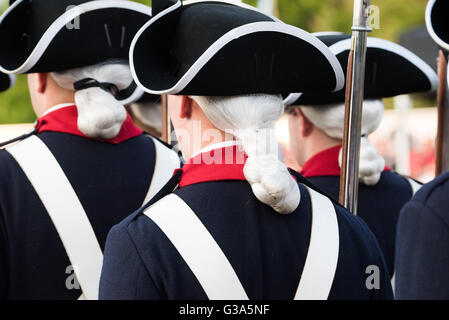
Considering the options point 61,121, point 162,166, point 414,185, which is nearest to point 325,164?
point 414,185

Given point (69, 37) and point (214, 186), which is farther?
point (69, 37)

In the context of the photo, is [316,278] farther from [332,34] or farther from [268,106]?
[332,34]

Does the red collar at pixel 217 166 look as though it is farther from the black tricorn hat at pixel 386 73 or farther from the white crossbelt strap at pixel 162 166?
the black tricorn hat at pixel 386 73

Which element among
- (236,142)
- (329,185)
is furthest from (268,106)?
(329,185)

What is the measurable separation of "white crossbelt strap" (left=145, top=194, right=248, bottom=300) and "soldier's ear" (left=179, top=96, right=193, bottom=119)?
31 cm

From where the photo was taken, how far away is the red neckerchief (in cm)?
341

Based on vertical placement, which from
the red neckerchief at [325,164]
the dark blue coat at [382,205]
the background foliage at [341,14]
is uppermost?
the background foliage at [341,14]

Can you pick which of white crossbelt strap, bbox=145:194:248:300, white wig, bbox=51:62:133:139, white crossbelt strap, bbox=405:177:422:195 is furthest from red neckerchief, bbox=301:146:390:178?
white crossbelt strap, bbox=145:194:248:300

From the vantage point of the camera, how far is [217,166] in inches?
85.7

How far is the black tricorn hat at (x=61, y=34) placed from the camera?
2.84m

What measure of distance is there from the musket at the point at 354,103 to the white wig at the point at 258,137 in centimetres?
71

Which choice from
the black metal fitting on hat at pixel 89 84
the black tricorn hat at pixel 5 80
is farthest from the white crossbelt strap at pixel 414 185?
the black tricorn hat at pixel 5 80

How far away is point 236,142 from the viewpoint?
7.16 ft
